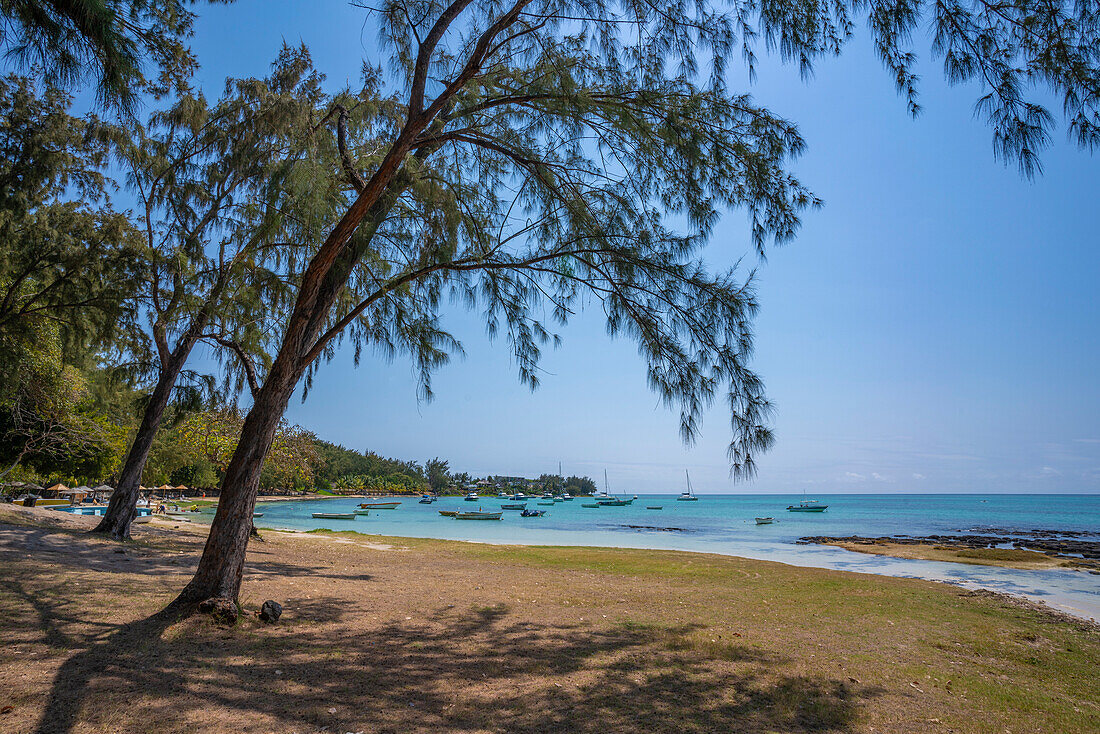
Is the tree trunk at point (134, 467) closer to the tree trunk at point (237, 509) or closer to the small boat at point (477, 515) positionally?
the tree trunk at point (237, 509)

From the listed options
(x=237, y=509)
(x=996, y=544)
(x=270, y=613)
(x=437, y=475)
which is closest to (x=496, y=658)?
(x=270, y=613)

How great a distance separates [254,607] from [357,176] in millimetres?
4129

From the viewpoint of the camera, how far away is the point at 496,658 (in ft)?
14.3

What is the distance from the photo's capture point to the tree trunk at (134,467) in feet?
31.4

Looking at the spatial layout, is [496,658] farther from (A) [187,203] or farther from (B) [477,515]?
(B) [477,515]

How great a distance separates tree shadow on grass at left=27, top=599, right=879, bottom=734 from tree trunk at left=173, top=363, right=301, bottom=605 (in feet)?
1.13

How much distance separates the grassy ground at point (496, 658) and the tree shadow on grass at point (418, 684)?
0.02 metres

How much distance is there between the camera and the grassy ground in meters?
3.18

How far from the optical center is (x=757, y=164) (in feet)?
16.1

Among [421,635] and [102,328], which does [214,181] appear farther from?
[421,635]

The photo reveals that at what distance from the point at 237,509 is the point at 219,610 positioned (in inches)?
31.8

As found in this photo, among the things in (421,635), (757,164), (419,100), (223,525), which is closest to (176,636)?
(223,525)

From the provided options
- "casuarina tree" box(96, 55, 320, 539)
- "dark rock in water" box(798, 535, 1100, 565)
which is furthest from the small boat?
"casuarina tree" box(96, 55, 320, 539)

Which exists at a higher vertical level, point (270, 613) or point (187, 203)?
point (187, 203)
